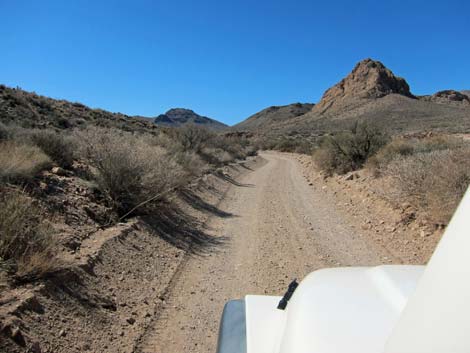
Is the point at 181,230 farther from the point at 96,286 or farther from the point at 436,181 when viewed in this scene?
the point at 436,181

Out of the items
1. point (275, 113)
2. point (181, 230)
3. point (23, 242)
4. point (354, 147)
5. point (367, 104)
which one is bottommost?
point (181, 230)

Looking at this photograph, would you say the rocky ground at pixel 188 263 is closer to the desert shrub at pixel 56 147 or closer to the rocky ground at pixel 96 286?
the rocky ground at pixel 96 286

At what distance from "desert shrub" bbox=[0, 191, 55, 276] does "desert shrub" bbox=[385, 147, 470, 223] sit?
7.07 m

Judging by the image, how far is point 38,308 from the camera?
3594 mm

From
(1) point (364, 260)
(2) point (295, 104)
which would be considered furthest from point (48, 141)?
(2) point (295, 104)

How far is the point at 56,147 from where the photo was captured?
8898 mm

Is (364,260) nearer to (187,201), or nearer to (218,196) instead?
(187,201)

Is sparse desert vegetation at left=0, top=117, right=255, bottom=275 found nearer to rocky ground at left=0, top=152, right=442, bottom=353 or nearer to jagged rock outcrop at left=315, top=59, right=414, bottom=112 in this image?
rocky ground at left=0, top=152, right=442, bottom=353

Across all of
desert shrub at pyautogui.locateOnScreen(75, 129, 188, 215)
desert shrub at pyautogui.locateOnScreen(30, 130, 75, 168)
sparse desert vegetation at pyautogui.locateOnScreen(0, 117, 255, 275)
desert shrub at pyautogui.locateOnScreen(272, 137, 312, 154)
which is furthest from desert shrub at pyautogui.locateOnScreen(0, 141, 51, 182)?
desert shrub at pyautogui.locateOnScreen(272, 137, 312, 154)

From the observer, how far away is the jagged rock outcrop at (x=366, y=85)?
11451 centimetres

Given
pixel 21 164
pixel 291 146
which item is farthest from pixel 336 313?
pixel 291 146

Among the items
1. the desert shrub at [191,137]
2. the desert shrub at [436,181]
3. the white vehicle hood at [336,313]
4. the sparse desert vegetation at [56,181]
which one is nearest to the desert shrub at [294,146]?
the desert shrub at [191,137]

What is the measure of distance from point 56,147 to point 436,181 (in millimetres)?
9027

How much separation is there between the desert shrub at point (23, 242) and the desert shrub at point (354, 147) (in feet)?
46.3
